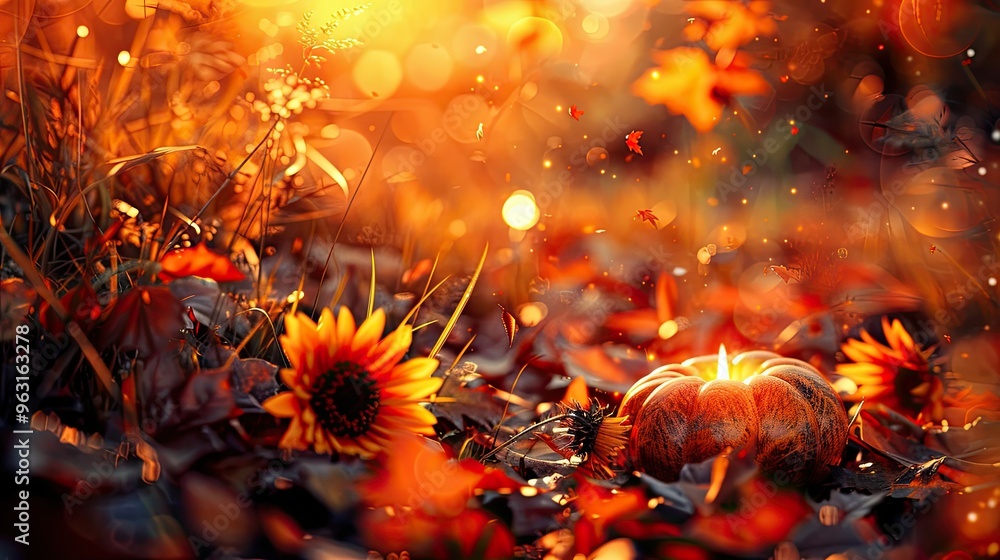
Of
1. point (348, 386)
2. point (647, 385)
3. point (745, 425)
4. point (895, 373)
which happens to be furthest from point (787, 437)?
point (348, 386)

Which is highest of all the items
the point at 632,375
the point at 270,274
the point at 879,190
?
the point at 270,274

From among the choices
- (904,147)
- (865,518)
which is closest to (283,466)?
(865,518)

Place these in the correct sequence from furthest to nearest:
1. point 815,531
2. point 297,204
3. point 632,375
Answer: point 632,375 < point 297,204 < point 815,531

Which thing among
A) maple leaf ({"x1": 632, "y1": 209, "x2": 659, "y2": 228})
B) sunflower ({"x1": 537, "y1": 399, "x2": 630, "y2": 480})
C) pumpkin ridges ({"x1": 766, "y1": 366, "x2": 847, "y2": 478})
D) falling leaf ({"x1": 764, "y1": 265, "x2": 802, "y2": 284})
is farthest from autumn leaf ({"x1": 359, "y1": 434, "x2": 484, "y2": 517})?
falling leaf ({"x1": 764, "y1": 265, "x2": 802, "y2": 284})

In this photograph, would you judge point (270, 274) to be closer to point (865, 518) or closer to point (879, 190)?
point (865, 518)

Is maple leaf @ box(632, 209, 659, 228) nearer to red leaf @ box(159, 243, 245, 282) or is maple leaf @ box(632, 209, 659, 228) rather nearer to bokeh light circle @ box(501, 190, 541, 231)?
bokeh light circle @ box(501, 190, 541, 231)

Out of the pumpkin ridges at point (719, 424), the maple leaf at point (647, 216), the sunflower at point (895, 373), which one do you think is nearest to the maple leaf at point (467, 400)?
the pumpkin ridges at point (719, 424)

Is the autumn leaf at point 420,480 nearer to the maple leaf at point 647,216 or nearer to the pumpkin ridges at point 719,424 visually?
the pumpkin ridges at point 719,424
